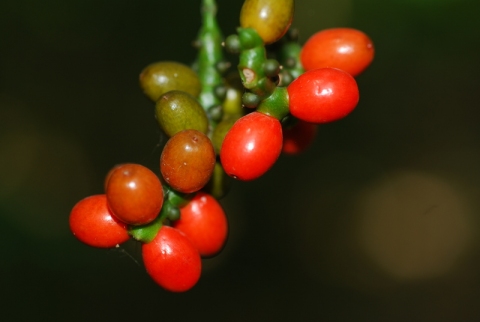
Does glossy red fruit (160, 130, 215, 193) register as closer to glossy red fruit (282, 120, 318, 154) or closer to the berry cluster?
the berry cluster

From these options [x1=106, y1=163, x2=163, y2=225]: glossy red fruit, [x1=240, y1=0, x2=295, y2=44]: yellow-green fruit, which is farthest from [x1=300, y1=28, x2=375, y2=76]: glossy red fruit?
[x1=106, y1=163, x2=163, y2=225]: glossy red fruit

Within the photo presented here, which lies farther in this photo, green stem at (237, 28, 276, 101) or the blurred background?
the blurred background

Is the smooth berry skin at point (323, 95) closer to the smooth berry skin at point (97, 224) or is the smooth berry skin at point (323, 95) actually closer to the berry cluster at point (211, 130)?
the berry cluster at point (211, 130)

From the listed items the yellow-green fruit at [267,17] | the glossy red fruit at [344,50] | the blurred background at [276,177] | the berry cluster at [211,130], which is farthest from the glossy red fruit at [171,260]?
the blurred background at [276,177]

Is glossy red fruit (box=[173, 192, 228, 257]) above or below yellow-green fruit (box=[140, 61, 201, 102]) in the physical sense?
below

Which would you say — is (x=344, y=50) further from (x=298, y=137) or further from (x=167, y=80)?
(x=167, y=80)

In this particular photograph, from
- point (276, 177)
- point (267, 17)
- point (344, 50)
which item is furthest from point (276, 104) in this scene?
point (276, 177)

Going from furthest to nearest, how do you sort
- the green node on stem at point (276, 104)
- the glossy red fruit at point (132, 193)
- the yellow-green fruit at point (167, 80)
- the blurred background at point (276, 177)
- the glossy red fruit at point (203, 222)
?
the blurred background at point (276, 177)
the yellow-green fruit at point (167, 80)
the glossy red fruit at point (203, 222)
the green node on stem at point (276, 104)
the glossy red fruit at point (132, 193)

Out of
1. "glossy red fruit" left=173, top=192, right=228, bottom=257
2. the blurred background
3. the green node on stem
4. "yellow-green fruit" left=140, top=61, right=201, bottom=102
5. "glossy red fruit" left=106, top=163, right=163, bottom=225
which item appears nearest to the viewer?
"glossy red fruit" left=106, top=163, right=163, bottom=225

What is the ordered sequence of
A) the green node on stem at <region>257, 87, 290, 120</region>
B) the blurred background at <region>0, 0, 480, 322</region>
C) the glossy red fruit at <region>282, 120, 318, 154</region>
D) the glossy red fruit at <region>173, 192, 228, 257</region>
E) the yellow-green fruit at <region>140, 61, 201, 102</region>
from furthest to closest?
the blurred background at <region>0, 0, 480, 322</region>
the glossy red fruit at <region>282, 120, 318, 154</region>
the yellow-green fruit at <region>140, 61, 201, 102</region>
the glossy red fruit at <region>173, 192, 228, 257</region>
the green node on stem at <region>257, 87, 290, 120</region>
